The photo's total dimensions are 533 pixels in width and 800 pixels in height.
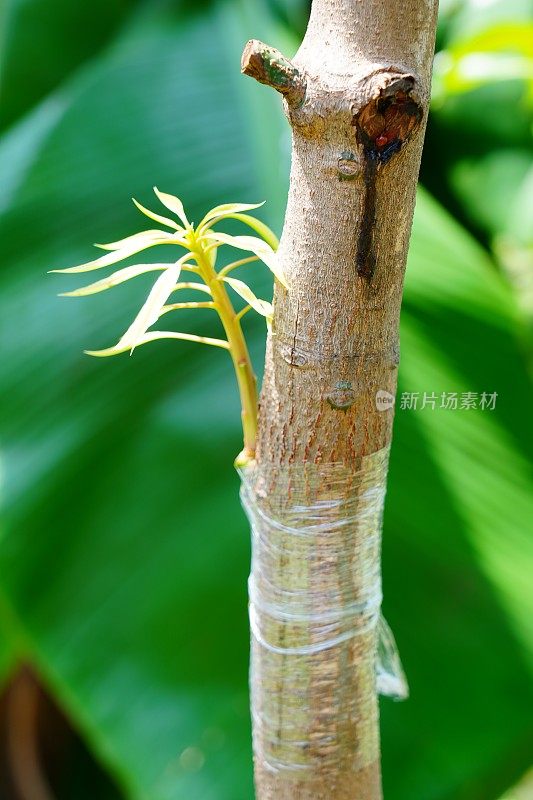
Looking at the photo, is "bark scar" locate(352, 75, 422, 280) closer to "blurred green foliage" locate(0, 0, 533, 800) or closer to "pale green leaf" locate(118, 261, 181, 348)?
"pale green leaf" locate(118, 261, 181, 348)

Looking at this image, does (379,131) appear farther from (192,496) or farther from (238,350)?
(192,496)

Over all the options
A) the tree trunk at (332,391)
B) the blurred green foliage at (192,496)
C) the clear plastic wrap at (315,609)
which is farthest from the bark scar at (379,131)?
the blurred green foliage at (192,496)

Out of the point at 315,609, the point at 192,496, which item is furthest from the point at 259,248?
the point at 192,496

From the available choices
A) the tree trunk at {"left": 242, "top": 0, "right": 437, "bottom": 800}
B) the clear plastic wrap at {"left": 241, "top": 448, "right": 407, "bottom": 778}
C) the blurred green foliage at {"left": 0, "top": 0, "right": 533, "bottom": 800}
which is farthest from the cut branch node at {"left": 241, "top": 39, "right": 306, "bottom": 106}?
the blurred green foliage at {"left": 0, "top": 0, "right": 533, "bottom": 800}

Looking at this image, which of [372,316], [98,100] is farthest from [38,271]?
[372,316]

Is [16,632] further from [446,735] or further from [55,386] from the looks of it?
[446,735]

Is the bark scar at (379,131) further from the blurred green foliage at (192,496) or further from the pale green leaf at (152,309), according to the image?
the blurred green foliage at (192,496)
